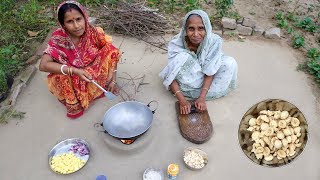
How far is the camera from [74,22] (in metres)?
2.73

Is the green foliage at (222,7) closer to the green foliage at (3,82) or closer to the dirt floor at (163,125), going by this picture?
the dirt floor at (163,125)

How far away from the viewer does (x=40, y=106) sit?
330cm

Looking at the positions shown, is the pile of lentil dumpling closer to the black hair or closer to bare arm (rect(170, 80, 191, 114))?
bare arm (rect(170, 80, 191, 114))

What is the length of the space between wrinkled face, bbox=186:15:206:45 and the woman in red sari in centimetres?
74

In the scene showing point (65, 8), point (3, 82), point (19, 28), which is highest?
point (65, 8)

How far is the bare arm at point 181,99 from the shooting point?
306 centimetres

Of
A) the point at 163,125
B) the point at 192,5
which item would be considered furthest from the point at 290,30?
the point at 163,125

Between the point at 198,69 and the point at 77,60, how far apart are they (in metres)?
1.13

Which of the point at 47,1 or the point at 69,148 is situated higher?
the point at 47,1

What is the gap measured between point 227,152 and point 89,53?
1.53 m

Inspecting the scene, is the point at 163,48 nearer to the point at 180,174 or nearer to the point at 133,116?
the point at 133,116

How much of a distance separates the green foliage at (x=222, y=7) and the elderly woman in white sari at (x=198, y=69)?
4.17 ft

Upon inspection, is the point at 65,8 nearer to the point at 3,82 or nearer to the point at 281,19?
the point at 3,82

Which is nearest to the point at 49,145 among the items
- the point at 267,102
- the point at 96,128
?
the point at 96,128
